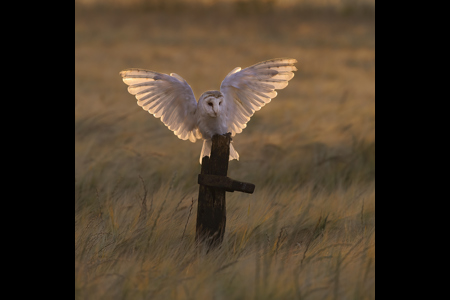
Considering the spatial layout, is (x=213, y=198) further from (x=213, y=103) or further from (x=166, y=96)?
(x=166, y=96)

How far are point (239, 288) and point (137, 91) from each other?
150 cm

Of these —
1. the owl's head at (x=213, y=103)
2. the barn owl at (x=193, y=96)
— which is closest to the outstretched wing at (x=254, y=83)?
the barn owl at (x=193, y=96)

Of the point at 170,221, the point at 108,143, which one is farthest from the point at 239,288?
the point at 108,143

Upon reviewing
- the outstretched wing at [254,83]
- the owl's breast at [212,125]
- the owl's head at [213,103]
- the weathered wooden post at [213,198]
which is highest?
the outstretched wing at [254,83]

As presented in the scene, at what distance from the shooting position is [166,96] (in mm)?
3986

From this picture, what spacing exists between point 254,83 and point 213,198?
84cm

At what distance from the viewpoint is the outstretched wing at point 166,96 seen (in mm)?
3922

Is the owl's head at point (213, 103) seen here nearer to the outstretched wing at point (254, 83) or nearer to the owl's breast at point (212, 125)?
the owl's breast at point (212, 125)

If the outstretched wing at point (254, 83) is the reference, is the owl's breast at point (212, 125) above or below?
below

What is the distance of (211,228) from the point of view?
378cm

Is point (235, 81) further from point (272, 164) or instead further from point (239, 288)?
point (272, 164)

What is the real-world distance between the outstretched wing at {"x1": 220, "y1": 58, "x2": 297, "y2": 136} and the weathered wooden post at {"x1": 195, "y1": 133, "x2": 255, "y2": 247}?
12.9 inches

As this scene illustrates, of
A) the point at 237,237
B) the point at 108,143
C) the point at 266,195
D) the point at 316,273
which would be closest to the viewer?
the point at 316,273

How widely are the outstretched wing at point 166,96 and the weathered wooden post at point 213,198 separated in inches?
13.4
